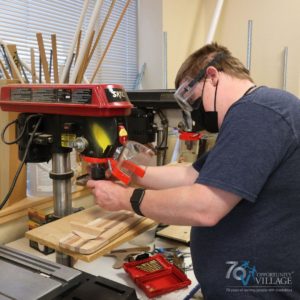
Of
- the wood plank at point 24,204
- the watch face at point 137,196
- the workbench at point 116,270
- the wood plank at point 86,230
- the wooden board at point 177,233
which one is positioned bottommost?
the workbench at point 116,270

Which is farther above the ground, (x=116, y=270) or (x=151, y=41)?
(x=151, y=41)

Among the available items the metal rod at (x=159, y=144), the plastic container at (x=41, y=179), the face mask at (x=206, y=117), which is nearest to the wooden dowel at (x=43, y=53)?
the plastic container at (x=41, y=179)

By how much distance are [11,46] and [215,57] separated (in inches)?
34.4

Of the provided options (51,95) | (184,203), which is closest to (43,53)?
(51,95)

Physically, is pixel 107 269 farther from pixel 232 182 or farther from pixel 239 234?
pixel 232 182

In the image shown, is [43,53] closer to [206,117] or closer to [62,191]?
[62,191]

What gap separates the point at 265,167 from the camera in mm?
759

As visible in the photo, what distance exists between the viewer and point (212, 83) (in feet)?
3.18

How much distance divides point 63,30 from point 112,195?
1.38 metres

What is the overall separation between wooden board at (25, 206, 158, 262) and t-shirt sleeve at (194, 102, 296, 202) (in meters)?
0.29

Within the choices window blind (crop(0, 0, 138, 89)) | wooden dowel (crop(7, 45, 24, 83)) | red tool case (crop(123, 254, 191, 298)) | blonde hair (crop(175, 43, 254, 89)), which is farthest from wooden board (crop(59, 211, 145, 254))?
window blind (crop(0, 0, 138, 89))

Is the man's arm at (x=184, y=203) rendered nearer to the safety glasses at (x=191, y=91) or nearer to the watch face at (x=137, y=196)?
the watch face at (x=137, y=196)

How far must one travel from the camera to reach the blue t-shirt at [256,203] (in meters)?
0.76

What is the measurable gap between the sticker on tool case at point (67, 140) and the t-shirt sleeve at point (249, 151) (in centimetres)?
41
